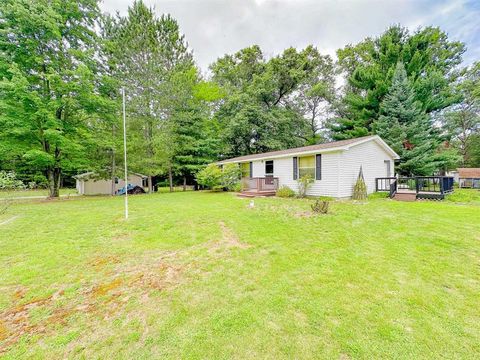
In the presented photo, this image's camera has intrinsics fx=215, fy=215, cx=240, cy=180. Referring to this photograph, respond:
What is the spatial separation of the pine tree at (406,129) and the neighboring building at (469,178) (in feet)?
40.7

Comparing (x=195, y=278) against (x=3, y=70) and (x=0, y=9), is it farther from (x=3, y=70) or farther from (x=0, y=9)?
(x=0, y=9)

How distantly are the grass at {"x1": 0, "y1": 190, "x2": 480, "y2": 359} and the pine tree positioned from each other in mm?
11626

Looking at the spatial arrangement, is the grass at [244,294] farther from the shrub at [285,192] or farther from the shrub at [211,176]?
the shrub at [211,176]

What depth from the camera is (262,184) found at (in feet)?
45.0

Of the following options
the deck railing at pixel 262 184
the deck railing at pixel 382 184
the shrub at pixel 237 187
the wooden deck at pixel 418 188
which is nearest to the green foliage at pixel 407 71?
the deck railing at pixel 382 184

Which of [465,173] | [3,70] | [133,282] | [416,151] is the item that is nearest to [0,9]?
[3,70]

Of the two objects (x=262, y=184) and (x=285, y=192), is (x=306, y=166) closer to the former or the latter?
(x=285, y=192)

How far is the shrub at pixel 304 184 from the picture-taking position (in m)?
11.9

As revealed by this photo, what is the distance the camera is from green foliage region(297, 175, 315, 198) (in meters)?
11.9

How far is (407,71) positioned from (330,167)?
1423 centimetres

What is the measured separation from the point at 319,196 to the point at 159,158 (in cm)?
1294

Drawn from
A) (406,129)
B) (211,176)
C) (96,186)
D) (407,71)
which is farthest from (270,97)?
(96,186)

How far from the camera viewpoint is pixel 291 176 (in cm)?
1326

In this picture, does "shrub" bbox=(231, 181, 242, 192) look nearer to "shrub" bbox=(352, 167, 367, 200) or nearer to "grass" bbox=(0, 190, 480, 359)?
"shrub" bbox=(352, 167, 367, 200)
